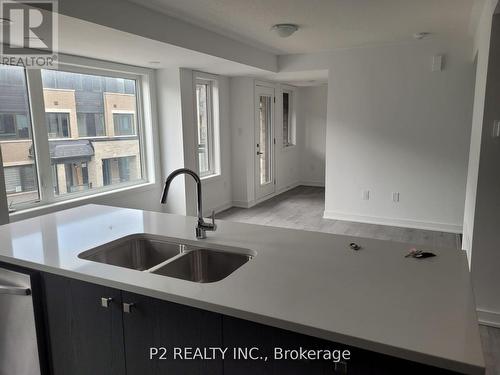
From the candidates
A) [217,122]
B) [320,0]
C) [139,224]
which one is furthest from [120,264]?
[217,122]

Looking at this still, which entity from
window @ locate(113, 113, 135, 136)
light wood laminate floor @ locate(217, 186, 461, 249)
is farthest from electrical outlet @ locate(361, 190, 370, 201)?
window @ locate(113, 113, 135, 136)

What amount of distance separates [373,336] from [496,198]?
84.8 inches

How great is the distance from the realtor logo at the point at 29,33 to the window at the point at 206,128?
91.9 inches

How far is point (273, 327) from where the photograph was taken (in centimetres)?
115

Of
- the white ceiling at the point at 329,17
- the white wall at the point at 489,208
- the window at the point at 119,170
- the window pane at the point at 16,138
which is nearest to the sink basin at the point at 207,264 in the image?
the white wall at the point at 489,208

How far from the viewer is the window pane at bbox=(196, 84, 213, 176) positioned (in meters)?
5.65

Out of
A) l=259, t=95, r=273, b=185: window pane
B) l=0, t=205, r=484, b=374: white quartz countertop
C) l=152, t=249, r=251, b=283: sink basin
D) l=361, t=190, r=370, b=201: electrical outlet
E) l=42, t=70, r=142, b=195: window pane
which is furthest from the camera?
l=259, t=95, r=273, b=185: window pane

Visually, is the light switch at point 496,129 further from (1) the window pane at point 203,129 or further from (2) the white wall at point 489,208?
(1) the window pane at point 203,129

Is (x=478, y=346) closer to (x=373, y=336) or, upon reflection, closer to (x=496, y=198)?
(x=373, y=336)

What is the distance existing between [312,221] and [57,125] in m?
3.52

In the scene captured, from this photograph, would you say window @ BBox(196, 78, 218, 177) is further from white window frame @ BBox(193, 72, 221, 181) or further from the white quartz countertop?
the white quartz countertop

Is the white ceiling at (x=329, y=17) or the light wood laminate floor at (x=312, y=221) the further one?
the light wood laminate floor at (x=312, y=221)

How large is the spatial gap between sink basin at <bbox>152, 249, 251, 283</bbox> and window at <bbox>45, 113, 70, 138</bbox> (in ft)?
8.98

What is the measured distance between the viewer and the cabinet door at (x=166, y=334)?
1.29m
